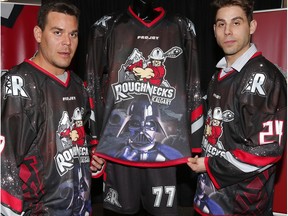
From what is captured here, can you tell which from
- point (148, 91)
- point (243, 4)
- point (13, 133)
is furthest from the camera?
point (148, 91)

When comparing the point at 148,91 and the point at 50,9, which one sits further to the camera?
the point at 148,91

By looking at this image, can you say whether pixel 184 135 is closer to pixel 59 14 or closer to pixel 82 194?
pixel 82 194

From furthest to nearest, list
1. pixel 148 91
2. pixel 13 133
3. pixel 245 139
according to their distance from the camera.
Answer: pixel 148 91
pixel 245 139
pixel 13 133

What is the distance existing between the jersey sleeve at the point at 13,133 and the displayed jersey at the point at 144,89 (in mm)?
541

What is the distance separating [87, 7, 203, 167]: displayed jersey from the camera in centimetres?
190

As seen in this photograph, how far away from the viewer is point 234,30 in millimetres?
1708

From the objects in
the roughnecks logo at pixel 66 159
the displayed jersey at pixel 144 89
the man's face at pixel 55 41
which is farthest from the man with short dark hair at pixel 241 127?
the man's face at pixel 55 41

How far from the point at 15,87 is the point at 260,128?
97 cm

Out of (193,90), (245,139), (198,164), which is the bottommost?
(198,164)

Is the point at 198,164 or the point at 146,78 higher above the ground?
the point at 146,78

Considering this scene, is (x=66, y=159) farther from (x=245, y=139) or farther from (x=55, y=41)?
(x=245, y=139)

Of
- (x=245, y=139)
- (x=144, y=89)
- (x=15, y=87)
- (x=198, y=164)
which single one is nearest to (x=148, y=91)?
(x=144, y=89)

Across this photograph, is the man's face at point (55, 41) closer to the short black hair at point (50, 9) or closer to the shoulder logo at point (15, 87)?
the short black hair at point (50, 9)

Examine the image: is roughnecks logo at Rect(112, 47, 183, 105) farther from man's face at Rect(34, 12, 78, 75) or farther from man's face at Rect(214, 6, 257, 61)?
man's face at Rect(34, 12, 78, 75)
